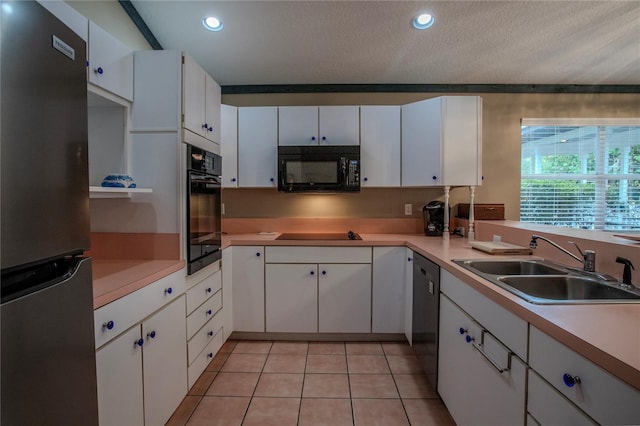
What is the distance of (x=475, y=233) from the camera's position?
8.20 feet

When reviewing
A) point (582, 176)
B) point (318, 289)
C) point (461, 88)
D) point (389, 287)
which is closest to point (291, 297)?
point (318, 289)

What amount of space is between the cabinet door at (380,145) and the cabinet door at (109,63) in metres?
1.80

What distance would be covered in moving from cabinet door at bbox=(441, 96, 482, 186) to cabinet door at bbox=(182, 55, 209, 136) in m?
1.91

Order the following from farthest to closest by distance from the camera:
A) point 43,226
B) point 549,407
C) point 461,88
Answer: point 461,88 → point 549,407 → point 43,226

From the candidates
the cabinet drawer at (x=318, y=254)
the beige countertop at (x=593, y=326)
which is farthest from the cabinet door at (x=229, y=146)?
the beige countertop at (x=593, y=326)

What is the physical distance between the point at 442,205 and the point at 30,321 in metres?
2.76

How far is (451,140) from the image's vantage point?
2.41m

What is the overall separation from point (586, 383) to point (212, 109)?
229 cm

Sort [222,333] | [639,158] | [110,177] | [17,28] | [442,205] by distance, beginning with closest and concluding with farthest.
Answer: [17,28] → [110,177] → [222,333] → [442,205] → [639,158]

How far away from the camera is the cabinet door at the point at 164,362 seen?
4.28 feet

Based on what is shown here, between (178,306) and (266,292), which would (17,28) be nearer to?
(178,306)

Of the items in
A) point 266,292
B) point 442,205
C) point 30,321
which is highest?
point 442,205

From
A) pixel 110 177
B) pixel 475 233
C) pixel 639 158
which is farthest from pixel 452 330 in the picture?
pixel 639 158

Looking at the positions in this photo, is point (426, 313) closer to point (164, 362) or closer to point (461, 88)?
point (164, 362)
